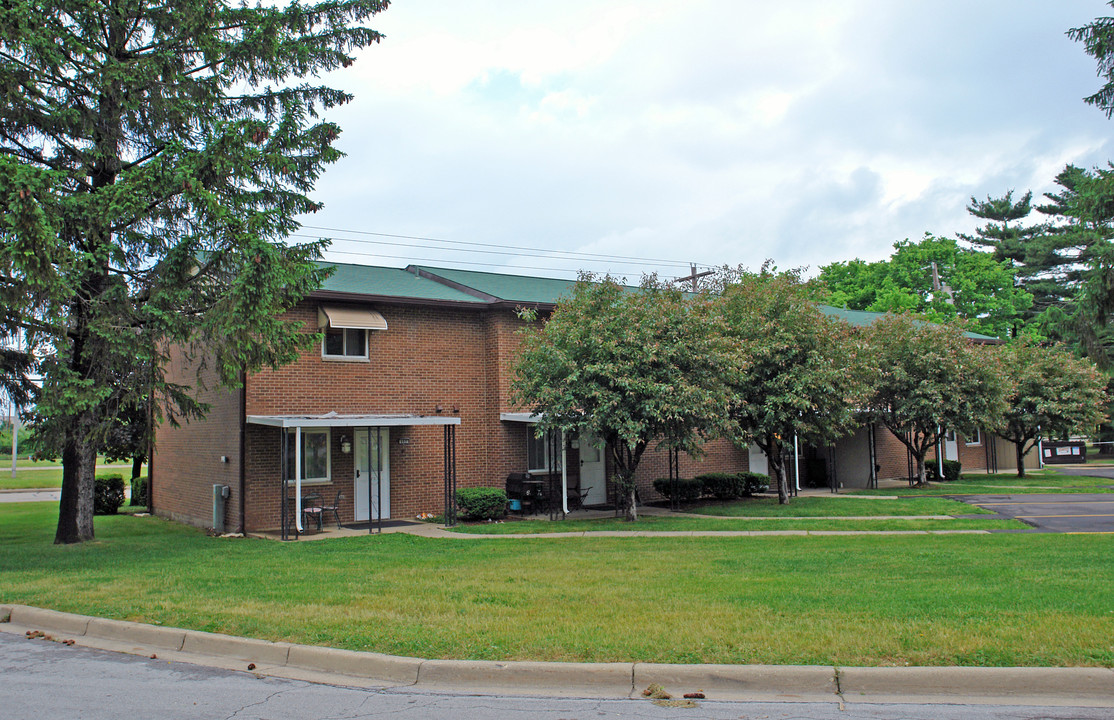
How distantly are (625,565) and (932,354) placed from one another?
1704 cm

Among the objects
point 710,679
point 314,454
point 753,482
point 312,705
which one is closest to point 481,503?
point 314,454

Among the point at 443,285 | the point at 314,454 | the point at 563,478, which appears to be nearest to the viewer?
the point at 314,454

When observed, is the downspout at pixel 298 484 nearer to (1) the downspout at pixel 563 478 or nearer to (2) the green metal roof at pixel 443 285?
(2) the green metal roof at pixel 443 285

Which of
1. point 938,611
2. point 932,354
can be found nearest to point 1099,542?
point 938,611

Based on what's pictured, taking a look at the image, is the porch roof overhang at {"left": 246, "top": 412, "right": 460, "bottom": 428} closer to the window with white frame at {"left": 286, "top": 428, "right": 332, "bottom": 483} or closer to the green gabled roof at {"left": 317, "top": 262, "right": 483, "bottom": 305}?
the window with white frame at {"left": 286, "top": 428, "right": 332, "bottom": 483}

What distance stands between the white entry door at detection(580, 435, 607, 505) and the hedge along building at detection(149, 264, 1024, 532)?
0.11 ft

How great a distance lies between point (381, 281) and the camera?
2184 cm

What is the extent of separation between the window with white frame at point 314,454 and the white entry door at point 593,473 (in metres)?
6.65

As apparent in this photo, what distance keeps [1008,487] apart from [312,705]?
24.8 m

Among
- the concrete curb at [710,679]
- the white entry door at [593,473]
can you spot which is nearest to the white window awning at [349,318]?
the white entry door at [593,473]

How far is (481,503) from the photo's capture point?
1872 centimetres

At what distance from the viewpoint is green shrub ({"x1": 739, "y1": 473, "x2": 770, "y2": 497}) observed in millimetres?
24438

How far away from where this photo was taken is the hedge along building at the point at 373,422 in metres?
17.8

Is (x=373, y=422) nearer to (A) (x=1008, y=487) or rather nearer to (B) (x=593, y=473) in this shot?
(B) (x=593, y=473)
